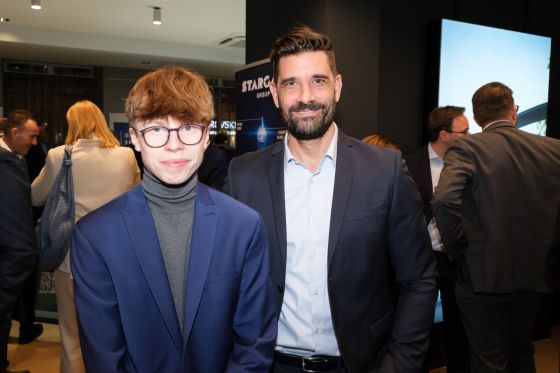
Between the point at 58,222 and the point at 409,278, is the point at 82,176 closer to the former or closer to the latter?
the point at 58,222

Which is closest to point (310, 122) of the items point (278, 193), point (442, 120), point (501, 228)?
point (278, 193)

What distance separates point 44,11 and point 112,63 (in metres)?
3.47

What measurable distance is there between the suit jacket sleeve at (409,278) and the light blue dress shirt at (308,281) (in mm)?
212

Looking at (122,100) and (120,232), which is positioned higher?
(122,100)

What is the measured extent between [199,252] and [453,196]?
165 centimetres

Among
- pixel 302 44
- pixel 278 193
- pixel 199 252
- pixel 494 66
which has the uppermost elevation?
pixel 494 66

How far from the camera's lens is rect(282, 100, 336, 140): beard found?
1.56 meters

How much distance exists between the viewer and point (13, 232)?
211cm

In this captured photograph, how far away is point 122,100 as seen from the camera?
11.6 metres

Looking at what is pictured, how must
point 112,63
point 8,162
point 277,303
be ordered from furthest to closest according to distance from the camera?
point 112,63 → point 8,162 → point 277,303

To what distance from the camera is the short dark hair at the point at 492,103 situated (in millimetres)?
2586

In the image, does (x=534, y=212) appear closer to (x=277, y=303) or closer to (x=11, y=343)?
(x=277, y=303)

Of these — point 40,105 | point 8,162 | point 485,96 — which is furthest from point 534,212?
point 40,105

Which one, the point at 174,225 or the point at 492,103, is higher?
the point at 492,103
